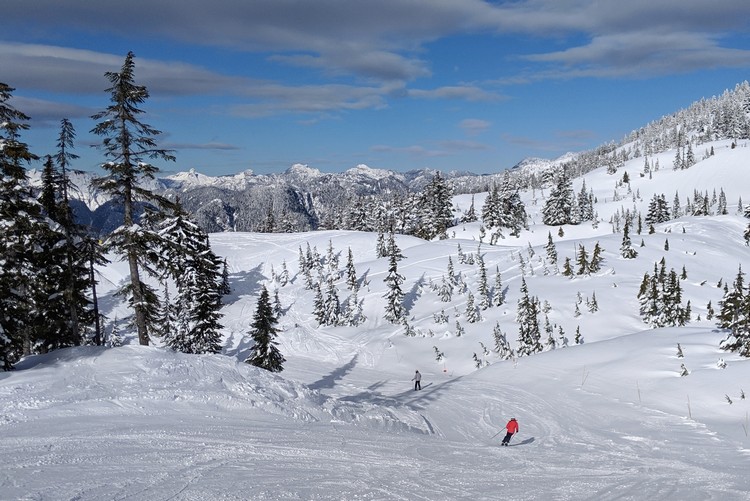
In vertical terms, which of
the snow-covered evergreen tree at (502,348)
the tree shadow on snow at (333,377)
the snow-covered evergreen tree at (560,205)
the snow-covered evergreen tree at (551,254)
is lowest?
the tree shadow on snow at (333,377)

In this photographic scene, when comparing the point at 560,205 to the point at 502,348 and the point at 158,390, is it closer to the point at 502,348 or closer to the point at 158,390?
the point at 502,348

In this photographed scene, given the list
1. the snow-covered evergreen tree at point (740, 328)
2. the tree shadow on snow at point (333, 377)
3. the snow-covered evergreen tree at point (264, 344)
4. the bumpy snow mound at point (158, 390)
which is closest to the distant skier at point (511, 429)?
the bumpy snow mound at point (158, 390)

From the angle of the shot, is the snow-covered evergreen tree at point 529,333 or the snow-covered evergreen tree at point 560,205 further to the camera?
the snow-covered evergreen tree at point 560,205

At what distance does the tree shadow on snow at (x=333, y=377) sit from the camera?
3141cm

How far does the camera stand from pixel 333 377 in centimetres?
3450

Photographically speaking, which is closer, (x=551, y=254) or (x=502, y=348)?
(x=502, y=348)

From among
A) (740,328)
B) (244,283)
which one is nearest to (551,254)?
(740,328)

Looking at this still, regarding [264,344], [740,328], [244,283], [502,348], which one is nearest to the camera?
[740,328]

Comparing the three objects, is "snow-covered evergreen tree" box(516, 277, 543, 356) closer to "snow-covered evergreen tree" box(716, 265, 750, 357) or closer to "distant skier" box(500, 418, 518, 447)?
"snow-covered evergreen tree" box(716, 265, 750, 357)

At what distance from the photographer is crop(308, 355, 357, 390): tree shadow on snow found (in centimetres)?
3141

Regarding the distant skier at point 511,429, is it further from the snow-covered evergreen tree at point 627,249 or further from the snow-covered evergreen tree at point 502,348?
the snow-covered evergreen tree at point 627,249

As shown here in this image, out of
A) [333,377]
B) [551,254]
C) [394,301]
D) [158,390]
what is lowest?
[333,377]

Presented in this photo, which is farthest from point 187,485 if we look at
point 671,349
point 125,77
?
point 671,349

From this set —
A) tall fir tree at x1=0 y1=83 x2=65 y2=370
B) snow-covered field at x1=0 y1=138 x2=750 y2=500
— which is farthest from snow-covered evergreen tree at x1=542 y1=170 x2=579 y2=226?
tall fir tree at x1=0 y1=83 x2=65 y2=370
